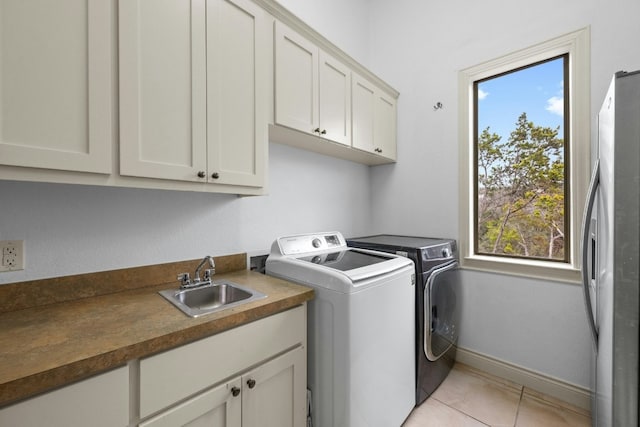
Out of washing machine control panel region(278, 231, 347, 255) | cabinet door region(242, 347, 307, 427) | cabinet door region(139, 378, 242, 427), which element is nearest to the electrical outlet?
cabinet door region(139, 378, 242, 427)

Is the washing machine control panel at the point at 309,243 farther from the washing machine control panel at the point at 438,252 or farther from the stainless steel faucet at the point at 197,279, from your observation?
the washing machine control panel at the point at 438,252

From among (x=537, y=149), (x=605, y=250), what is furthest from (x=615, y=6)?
(x=605, y=250)

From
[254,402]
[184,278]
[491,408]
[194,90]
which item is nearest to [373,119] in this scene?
[194,90]

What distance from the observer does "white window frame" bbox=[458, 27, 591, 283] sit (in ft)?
5.78

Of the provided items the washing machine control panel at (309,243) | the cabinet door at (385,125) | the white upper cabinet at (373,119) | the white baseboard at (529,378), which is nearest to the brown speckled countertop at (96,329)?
the washing machine control panel at (309,243)

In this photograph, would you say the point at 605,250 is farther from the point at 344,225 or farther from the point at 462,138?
the point at 344,225

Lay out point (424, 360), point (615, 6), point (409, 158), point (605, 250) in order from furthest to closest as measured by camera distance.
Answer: point (409, 158)
point (424, 360)
point (615, 6)
point (605, 250)

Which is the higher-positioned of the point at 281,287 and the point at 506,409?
the point at 281,287

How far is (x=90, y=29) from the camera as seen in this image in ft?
3.15

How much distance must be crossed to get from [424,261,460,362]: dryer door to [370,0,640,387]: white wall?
0.19m

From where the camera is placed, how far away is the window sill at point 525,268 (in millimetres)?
1821

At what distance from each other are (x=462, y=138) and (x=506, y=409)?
1.92 m

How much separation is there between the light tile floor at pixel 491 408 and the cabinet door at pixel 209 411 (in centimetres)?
117

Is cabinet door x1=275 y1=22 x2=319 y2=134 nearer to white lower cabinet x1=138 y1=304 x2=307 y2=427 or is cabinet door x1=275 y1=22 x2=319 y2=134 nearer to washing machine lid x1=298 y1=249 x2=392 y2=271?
washing machine lid x1=298 y1=249 x2=392 y2=271
